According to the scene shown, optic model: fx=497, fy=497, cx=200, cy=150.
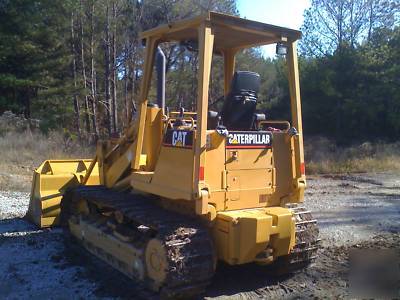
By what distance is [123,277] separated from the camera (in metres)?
5.73

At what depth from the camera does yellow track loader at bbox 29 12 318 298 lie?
4.79m

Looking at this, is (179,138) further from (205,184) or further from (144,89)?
(144,89)

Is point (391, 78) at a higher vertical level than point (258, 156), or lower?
higher

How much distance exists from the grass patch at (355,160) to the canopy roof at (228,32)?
12.0 meters

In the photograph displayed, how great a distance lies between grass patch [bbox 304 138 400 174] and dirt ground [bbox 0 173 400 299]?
795 centimetres

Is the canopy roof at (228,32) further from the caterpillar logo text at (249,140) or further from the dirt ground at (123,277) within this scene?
the dirt ground at (123,277)

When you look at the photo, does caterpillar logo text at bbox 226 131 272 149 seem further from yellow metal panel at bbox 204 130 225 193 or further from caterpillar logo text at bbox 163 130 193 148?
caterpillar logo text at bbox 163 130 193 148

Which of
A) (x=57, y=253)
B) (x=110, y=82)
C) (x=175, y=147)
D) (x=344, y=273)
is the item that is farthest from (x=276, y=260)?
(x=110, y=82)

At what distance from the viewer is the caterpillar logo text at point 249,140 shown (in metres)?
5.15

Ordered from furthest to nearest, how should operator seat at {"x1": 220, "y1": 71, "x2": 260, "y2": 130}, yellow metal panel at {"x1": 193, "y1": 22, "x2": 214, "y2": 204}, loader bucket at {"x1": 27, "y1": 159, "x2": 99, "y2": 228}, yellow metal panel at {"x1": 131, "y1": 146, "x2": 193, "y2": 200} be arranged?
loader bucket at {"x1": 27, "y1": 159, "x2": 99, "y2": 228}, operator seat at {"x1": 220, "y1": 71, "x2": 260, "y2": 130}, yellow metal panel at {"x1": 131, "y1": 146, "x2": 193, "y2": 200}, yellow metal panel at {"x1": 193, "y1": 22, "x2": 214, "y2": 204}

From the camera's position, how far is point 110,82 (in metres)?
26.4

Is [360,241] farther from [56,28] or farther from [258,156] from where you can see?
[56,28]

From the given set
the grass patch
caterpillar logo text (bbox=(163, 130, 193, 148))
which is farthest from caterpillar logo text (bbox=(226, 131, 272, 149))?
the grass patch

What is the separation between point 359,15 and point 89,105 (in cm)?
1837
